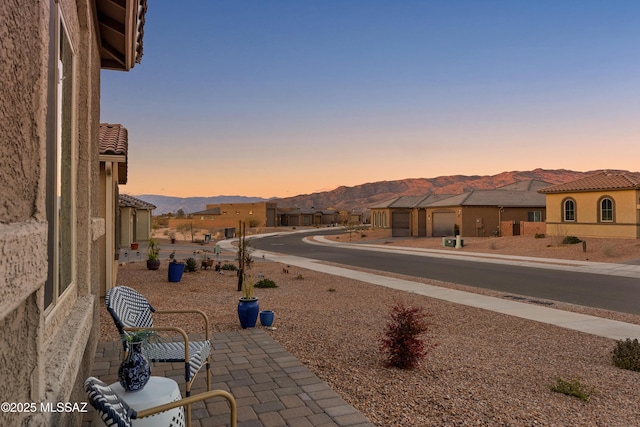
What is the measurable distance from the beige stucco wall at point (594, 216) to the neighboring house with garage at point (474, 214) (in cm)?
356

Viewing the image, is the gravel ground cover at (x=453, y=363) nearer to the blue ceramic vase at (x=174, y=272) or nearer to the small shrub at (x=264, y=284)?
the small shrub at (x=264, y=284)

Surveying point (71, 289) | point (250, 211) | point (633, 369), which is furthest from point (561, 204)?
point (250, 211)

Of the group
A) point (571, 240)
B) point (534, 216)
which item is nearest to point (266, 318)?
point (571, 240)

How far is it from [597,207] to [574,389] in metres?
28.7

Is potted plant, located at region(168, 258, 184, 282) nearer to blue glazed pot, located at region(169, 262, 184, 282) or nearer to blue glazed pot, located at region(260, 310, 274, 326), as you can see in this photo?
blue glazed pot, located at region(169, 262, 184, 282)

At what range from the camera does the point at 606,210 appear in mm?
29078

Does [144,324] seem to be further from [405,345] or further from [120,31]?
[120,31]

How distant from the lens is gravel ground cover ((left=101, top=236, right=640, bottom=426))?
4676mm

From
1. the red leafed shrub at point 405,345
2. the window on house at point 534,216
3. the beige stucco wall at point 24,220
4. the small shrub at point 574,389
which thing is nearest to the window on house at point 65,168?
the beige stucco wall at point 24,220

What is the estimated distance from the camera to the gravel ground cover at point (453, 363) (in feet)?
15.3

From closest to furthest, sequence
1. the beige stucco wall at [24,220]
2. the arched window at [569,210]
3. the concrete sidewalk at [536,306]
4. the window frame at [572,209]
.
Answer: the beige stucco wall at [24,220] → the concrete sidewalk at [536,306] → the window frame at [572,209] → the arched window at [569,210]

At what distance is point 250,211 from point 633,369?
67541mm

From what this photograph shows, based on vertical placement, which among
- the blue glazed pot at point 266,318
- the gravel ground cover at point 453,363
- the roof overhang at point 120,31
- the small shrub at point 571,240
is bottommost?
the gravel ground cover at point 453,363

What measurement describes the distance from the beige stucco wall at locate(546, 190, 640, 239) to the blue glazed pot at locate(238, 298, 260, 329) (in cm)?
2773
